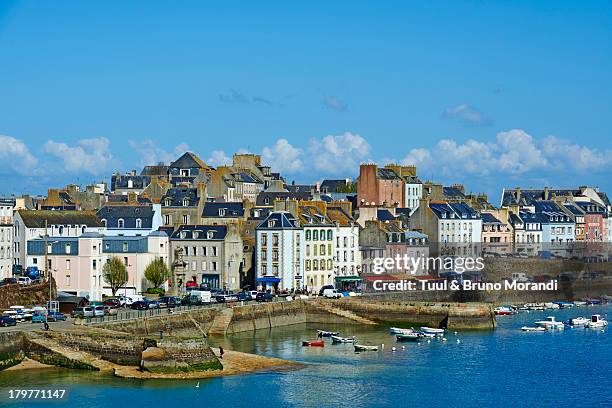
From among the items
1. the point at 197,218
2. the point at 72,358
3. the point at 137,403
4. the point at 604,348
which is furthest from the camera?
the point at 197,218

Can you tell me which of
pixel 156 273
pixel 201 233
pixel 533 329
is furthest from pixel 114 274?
pixel 533 329

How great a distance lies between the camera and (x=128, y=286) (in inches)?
3137

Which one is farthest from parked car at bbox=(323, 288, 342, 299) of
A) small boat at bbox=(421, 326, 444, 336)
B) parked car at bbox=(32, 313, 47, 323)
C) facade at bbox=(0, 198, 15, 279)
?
parked car at bbox=(32, 313, 47, 323)

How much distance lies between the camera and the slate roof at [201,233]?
85.1 meters

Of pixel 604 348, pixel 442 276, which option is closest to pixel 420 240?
pixel 442 276

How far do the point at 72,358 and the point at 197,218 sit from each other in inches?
1388

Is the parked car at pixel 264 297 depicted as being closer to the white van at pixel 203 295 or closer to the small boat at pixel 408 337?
the white van at pixel 203 295

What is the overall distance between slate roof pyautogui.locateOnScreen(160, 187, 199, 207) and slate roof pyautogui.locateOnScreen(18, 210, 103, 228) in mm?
9763

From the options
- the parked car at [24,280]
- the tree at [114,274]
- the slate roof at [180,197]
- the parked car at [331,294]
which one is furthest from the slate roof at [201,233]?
the parked car at [24,280]

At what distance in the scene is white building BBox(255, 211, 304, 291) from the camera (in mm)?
83750

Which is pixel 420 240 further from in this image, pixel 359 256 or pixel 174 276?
pixel 174 276

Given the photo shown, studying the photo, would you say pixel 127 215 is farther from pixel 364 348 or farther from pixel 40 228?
pixel 364 348

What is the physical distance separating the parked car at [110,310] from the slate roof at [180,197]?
22561mm

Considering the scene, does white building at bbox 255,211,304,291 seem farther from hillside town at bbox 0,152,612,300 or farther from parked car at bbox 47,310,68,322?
parked car at bbox 47,310,68,322
